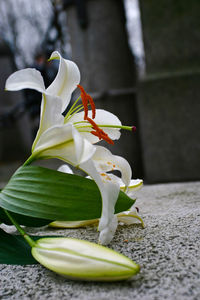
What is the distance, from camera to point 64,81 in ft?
2.37

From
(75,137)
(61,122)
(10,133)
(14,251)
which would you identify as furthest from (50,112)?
(10,133)

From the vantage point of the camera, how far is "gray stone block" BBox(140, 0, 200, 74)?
2.90 m

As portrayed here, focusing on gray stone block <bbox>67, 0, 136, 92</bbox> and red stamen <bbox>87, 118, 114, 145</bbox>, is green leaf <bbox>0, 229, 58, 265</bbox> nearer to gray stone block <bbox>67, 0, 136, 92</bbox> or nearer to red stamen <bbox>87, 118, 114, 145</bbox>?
red stamen <bbox>87, 118, 114, 145</bbox>

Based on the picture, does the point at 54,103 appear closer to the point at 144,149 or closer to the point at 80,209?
the point at 80,209

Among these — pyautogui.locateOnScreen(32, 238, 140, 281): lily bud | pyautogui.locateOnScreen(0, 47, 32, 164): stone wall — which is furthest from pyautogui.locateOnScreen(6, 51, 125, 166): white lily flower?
pyautogui.locateOnScreen(0, 47, 32, 164): stone wall

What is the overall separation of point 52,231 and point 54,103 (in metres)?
0.39

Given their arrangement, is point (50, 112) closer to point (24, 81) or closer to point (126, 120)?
point (24, 81)

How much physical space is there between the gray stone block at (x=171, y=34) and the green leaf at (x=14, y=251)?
2.64 metres

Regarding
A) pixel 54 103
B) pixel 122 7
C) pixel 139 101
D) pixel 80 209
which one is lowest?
pixel 139 101

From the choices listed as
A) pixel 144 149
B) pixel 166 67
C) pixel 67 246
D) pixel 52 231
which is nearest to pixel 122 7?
pixel 166 67

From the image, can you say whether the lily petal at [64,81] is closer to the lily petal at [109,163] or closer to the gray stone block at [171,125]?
the lily petal at [109,163]

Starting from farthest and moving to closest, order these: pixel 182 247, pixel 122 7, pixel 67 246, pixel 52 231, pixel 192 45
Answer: pixel 122 7, pixel 192 45, pixel 52 231, pixel 182 247, pixel 67 246

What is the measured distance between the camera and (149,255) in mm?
605

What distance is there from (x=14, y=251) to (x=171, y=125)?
8.26 ft
